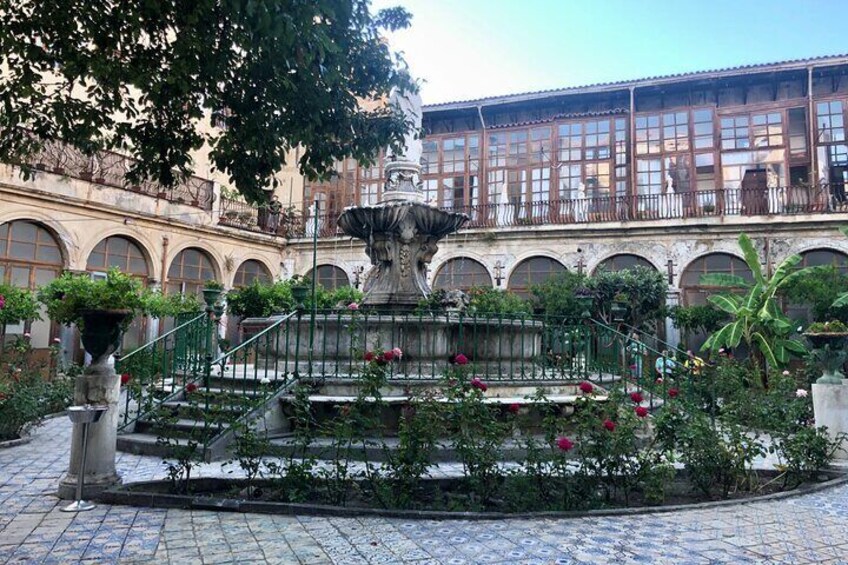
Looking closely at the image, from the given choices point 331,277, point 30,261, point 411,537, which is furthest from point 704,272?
point 30,261

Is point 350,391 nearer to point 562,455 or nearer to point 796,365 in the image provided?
point 562,455

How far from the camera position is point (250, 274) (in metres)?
23.3

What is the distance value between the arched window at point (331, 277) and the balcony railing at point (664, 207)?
11.6 ft

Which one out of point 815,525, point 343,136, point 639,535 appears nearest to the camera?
point 639,535

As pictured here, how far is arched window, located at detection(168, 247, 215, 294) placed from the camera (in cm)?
2022

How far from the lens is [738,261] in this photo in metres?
19.1

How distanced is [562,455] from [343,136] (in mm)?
3323

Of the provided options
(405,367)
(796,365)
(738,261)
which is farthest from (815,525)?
(738,261)

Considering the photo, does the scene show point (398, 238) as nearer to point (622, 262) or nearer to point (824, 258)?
point (622, 262)

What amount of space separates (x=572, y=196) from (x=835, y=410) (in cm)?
1483

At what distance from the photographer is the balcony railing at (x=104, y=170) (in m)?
16.5

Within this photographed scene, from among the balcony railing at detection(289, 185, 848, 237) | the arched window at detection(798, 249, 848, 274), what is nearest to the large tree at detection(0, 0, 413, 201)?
the balcony railing at detection(289, 185, 848, 237)

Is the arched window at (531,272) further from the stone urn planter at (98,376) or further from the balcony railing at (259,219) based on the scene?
the stone urn planter at (98,376)

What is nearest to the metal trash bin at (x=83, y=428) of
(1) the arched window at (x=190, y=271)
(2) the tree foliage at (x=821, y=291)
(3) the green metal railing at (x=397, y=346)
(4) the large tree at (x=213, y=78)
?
(3) the green metal railing at (x=397, y=346)
